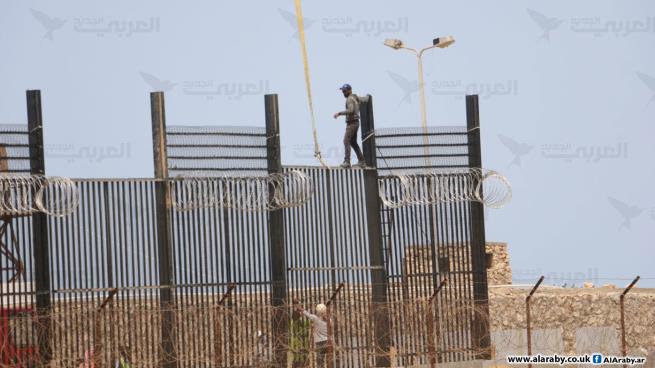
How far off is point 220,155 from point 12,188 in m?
3.67

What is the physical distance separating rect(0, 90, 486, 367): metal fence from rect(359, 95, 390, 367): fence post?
0.02 m

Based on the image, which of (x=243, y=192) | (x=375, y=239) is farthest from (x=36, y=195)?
(x=375, y=239)

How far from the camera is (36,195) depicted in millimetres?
21625

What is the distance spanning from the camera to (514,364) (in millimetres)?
24938

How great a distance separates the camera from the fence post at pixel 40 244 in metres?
21.6

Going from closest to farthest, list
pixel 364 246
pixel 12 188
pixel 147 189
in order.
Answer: pixel 12 188, pixel 147 189, pixel 364 246

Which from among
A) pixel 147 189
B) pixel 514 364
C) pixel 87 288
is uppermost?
pixel 147 189

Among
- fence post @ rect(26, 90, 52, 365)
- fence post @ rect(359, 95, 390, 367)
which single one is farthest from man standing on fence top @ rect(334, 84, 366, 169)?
fence post @ rect(26, 90, 52, 365)

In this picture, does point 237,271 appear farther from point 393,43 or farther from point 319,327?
point 393,43

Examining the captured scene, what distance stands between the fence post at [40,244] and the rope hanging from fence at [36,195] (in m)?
0.25

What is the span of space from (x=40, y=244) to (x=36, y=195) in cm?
79

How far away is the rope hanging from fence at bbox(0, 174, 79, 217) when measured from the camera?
21.5 meters

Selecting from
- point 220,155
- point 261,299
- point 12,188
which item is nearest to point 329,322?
point 261,299

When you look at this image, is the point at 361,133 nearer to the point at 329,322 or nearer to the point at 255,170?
the point at 255,170
